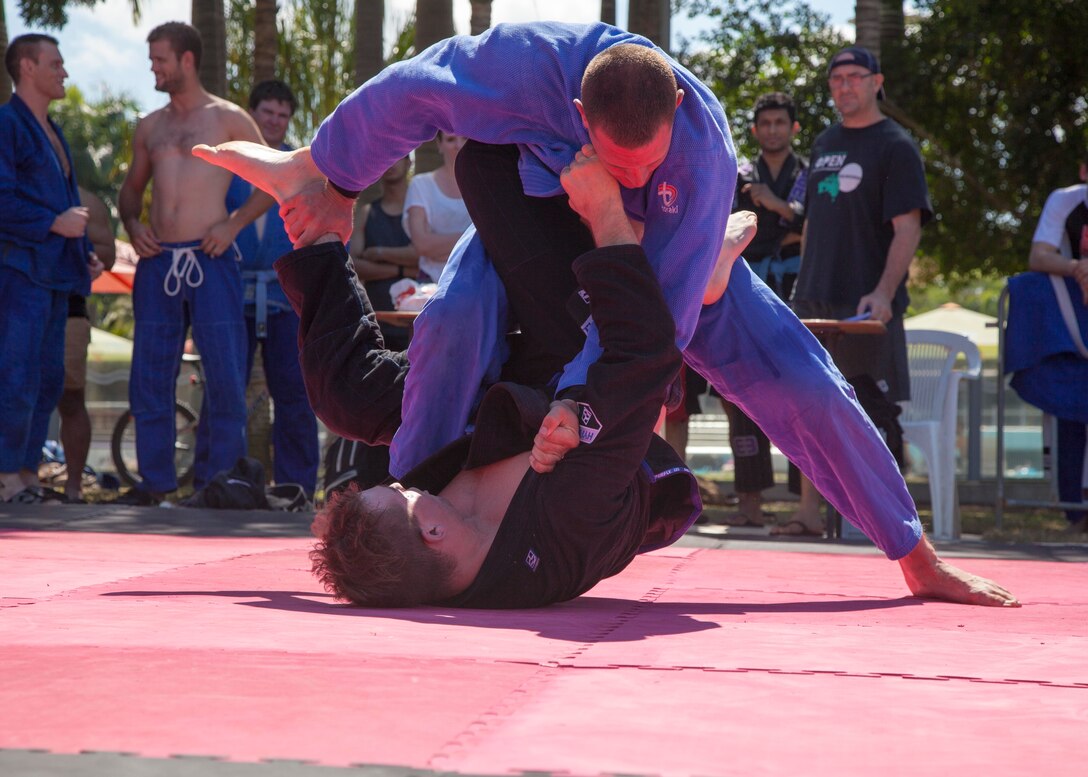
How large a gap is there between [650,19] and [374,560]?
8895mm

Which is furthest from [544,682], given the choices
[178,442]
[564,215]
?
[178,442]

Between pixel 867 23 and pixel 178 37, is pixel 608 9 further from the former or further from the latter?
pixel 178 37

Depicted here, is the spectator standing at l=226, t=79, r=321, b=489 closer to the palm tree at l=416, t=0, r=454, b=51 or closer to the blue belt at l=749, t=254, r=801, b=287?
the blue belt at l=749, t=254, r=801, b=287

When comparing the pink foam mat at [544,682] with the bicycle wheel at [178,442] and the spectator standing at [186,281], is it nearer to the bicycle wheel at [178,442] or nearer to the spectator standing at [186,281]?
the spectator standing at [186,281]

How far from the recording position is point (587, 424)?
3045mm

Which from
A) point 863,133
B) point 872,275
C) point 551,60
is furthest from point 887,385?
point 551,60

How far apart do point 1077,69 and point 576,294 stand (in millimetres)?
13518

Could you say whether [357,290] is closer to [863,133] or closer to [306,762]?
[306,762]

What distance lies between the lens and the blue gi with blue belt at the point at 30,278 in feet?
22.7

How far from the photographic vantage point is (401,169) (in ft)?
27.4

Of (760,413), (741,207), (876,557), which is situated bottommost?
(876,557)

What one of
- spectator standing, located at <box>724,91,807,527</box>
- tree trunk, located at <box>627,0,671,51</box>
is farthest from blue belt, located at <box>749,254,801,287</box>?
tree trunk, located at <box>627,0,671,51</box>

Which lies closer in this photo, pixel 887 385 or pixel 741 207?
pixel 887 385

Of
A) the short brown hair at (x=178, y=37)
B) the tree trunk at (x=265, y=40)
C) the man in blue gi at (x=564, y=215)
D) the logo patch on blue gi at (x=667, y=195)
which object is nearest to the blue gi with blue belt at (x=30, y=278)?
the short brown hair at (x=178, y=37)
